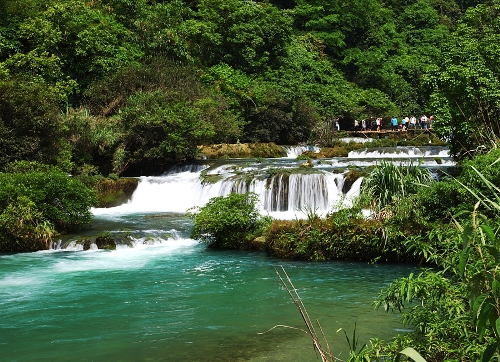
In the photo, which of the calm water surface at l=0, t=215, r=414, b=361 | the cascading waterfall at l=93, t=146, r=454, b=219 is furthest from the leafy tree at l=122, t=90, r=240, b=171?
the calm water surface at l=0, t=215, r=414, b=361

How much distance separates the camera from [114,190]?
20.9 meters

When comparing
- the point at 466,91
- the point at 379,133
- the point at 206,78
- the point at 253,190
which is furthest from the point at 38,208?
the point at 379,133

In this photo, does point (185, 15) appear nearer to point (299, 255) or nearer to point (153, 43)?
point (153, 43)

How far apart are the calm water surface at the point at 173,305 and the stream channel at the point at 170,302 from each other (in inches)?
0.7

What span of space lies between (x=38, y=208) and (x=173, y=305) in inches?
288

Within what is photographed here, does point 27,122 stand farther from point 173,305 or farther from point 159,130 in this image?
point 173,305

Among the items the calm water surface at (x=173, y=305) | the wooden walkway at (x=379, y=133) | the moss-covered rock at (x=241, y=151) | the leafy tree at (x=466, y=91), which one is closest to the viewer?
the calm water surface at (x=173, y=305)

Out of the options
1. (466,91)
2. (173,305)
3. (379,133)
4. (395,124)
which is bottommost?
(173,305)

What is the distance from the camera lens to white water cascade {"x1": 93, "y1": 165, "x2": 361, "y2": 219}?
18.2 m

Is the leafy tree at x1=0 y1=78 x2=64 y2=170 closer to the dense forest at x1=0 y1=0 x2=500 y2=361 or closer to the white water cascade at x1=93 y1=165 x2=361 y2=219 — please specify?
the dense forest at x1=0 y1=0 x2=500 y2=361

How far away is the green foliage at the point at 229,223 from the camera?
534 inches

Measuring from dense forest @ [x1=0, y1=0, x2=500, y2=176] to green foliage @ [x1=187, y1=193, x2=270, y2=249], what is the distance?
5.98 m

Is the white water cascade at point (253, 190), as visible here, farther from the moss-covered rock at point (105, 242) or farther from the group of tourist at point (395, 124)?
the group of tourist at point (395, 124)

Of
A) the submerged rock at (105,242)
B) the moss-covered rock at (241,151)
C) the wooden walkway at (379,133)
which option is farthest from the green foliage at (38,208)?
the wooden walkway at (379,133)
